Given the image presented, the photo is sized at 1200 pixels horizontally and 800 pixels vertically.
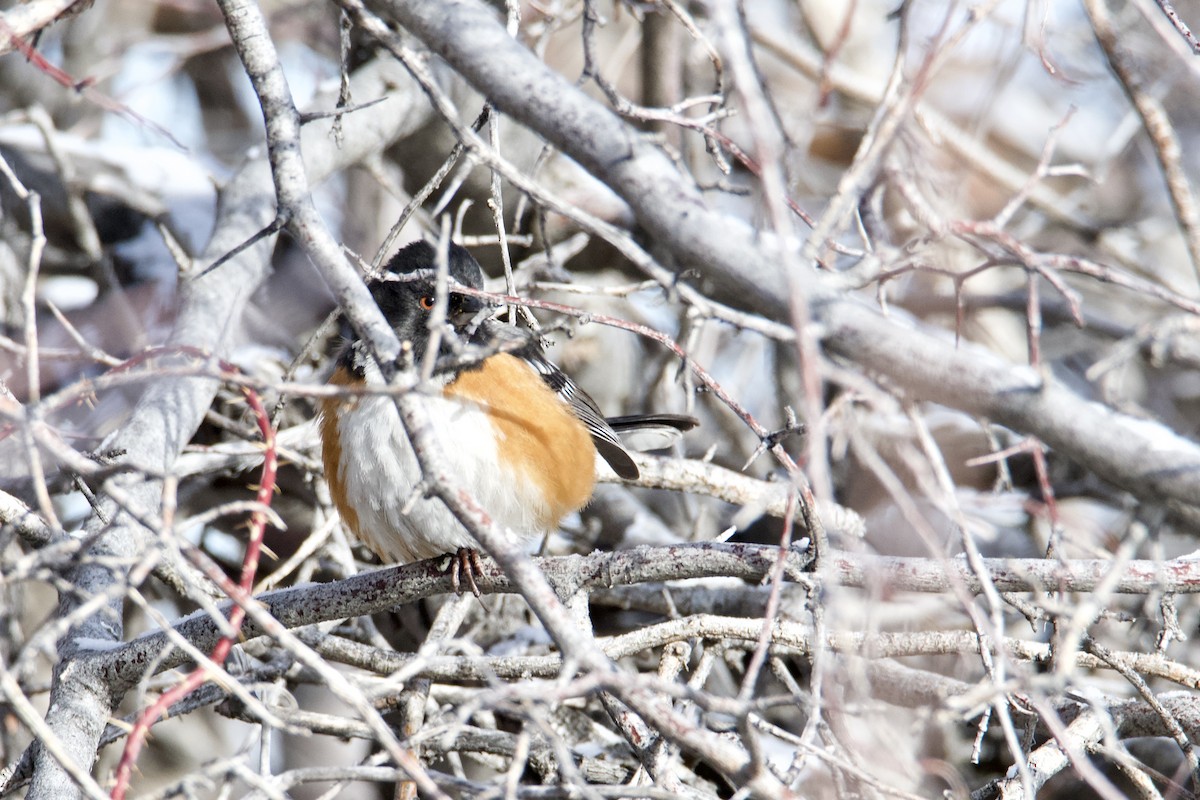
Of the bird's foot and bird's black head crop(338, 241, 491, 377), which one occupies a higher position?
bird's black head crop(338, 241, 491, 377)

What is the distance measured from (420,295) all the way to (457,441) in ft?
1.45

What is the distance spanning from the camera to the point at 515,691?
112cm

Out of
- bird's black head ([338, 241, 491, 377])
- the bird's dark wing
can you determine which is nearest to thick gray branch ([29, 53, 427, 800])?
bird's black head ([338, 241, 491, 377])

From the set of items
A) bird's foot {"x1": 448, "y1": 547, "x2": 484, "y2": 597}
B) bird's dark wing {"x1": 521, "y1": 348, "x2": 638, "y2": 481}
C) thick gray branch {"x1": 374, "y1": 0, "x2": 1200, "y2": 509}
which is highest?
thick gray branch {"x1": 374, "y1": 0, "x2": 1200, "y2": 509}

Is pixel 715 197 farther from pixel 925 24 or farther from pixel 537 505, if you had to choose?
pixel 537 505

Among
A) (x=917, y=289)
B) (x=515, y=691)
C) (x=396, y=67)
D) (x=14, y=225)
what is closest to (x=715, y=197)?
(x=917, y=289)

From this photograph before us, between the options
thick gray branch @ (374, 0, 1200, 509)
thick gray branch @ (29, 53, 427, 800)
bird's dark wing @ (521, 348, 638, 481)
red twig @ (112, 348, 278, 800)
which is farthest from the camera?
bird's dark wing @ (521, 348, 638, 481)

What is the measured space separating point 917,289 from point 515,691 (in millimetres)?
2858

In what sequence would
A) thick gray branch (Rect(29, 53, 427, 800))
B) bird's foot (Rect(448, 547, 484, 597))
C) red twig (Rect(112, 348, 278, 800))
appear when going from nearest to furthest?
red twig (Rect(112, 348, 278, 800)), thick gray branch (Rect(29, 53, 427, 800)), bird's foot (Rect(448, 547, 484, 597))

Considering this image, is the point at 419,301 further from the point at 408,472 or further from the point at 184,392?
the point at 184,392

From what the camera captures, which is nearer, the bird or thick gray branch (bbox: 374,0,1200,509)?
thick gray branch (bbox: 374,0,1200,509)

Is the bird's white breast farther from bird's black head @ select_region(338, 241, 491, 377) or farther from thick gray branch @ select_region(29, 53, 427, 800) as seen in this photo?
thick gray branch @ select_region(29, 53, 427, 800)

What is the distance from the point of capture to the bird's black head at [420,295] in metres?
2.50

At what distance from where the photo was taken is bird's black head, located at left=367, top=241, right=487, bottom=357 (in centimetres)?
250
